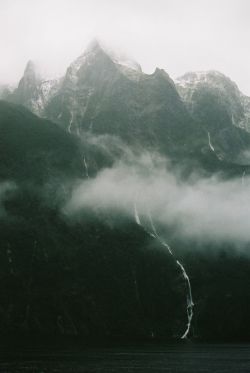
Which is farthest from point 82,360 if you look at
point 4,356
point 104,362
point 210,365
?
point 210,365

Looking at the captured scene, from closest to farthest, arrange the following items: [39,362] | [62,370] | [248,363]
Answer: [62,370] → [39,362] → [248,363]

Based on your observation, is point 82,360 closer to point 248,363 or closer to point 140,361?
point 140,361

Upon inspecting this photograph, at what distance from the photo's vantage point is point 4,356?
650ft

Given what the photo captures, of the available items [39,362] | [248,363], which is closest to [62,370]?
[39,362]

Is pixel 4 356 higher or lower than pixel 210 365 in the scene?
lower

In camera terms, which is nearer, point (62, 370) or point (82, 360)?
point (62, 370)

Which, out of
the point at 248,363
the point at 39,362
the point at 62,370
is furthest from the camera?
the point at 248,363

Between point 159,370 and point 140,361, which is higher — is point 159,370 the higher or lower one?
the higher one

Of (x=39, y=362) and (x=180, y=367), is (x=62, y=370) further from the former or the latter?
(x=180, y=367)

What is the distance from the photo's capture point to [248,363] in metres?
197

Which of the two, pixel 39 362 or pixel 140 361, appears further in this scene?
pixel 140 361

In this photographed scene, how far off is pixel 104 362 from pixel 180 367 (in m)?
22.3

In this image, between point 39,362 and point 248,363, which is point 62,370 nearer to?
point 39,362

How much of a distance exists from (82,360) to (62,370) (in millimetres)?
28962
